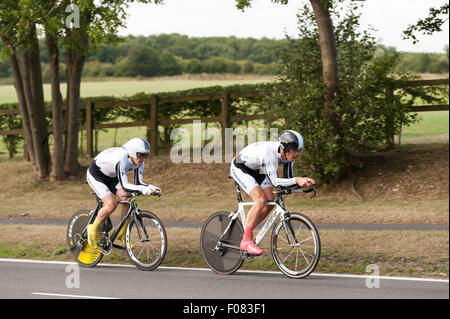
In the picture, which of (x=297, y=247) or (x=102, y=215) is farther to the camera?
(x=102, y=215)

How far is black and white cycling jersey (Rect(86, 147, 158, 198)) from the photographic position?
957 cm

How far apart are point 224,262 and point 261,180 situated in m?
1.17

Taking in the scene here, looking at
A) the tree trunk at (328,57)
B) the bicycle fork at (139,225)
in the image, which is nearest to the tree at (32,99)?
the tree trunk at (328,57)

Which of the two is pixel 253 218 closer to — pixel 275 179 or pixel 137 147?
pixel 275 179

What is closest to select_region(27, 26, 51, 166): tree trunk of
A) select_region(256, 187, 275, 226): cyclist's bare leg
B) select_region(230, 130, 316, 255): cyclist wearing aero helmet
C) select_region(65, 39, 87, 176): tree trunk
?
select_region(65, 39, 87, 176): tree trunk

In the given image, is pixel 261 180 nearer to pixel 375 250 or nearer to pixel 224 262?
pixel 224 262

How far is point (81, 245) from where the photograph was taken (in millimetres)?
10523

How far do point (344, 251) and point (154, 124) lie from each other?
14.9 meters

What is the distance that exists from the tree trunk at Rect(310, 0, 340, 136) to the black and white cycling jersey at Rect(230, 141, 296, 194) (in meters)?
9.13

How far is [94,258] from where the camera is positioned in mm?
10477

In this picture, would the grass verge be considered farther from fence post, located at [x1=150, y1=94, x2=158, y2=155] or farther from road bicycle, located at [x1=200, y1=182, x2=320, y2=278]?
fence post, located at [x1=150, y1=94, x2=158, y2=155]

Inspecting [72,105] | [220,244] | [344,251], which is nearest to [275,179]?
[220,244]

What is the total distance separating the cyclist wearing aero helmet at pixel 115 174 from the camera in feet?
31.0

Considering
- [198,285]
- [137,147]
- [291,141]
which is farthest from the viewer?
[137,147]
